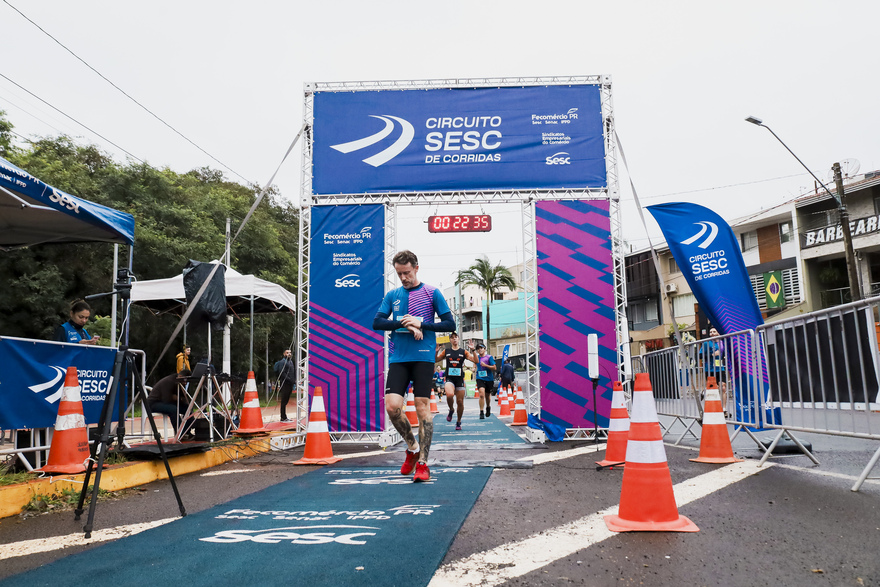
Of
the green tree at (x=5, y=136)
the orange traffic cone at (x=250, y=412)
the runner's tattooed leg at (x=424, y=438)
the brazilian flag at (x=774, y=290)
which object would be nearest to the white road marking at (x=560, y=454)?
the runner's tattooed leg at (x=424, y=438)

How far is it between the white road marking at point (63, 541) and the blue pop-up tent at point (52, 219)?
3.09m

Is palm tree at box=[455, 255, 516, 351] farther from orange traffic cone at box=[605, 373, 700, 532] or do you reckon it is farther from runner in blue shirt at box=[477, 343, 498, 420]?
orange traffic cone at box=[605, 373, 700, 532]

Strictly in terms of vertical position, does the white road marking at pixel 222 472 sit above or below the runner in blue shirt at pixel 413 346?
below

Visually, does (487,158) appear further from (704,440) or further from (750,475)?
(750,475)

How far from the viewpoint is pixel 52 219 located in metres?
7.05

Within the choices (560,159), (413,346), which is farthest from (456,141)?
(413,346)

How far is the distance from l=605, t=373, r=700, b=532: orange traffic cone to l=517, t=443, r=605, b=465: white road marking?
3.46 metres

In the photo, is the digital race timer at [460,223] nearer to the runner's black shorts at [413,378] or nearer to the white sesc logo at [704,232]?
the white sesc logo at [704,232]

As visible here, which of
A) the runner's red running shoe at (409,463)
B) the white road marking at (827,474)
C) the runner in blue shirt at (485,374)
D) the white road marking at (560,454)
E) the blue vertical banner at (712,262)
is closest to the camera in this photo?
the white road marking at (827,474)

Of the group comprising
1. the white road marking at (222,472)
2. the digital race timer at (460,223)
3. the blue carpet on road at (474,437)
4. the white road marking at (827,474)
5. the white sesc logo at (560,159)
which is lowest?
the white road marking at (222,472)

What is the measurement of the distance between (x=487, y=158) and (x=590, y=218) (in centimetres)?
201

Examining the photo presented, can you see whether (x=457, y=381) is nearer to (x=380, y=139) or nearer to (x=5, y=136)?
(x=380, y=139)

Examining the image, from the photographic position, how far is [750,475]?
5898 millimetres

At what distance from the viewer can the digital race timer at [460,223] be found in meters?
11.0
